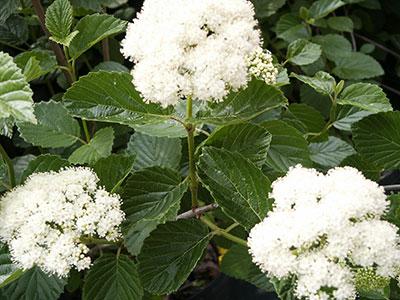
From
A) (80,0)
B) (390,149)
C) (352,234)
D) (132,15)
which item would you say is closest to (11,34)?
(80,0)

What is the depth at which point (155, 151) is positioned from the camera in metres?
1.03

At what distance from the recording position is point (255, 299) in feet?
4.27

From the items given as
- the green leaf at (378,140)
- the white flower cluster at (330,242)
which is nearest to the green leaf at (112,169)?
the white flower cluster at (330,242)

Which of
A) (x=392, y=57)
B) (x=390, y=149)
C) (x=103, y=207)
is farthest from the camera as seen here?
(x=392, y=57)

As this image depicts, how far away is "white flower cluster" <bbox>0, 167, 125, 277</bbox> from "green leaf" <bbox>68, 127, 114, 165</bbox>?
6.2 inches

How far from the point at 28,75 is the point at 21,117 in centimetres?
19

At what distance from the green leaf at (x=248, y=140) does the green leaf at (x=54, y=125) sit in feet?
1.06

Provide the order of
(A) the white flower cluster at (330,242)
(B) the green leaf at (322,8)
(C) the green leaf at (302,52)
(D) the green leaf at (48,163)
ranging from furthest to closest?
(B) the green leaf at (322,8) < (C) the green leaf at (302,52) < (D) the green leaf at (48,163) < (A) the white flower cluster at (330,242)

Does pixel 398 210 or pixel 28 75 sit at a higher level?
pixel 28 75

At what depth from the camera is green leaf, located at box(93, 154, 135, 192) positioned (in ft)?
2.76

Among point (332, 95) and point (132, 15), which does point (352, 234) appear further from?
point (132, 15)

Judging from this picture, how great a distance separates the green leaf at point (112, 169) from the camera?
84 cm

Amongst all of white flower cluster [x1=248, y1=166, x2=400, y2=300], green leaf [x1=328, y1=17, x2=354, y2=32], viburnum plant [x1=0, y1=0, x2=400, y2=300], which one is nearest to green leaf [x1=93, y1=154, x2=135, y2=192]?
viburnum plant [x1=0, y1=0, x2=400, y2=300]

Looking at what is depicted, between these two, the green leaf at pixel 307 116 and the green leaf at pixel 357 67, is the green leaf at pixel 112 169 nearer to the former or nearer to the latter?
the green leaf at pixel 307 116
